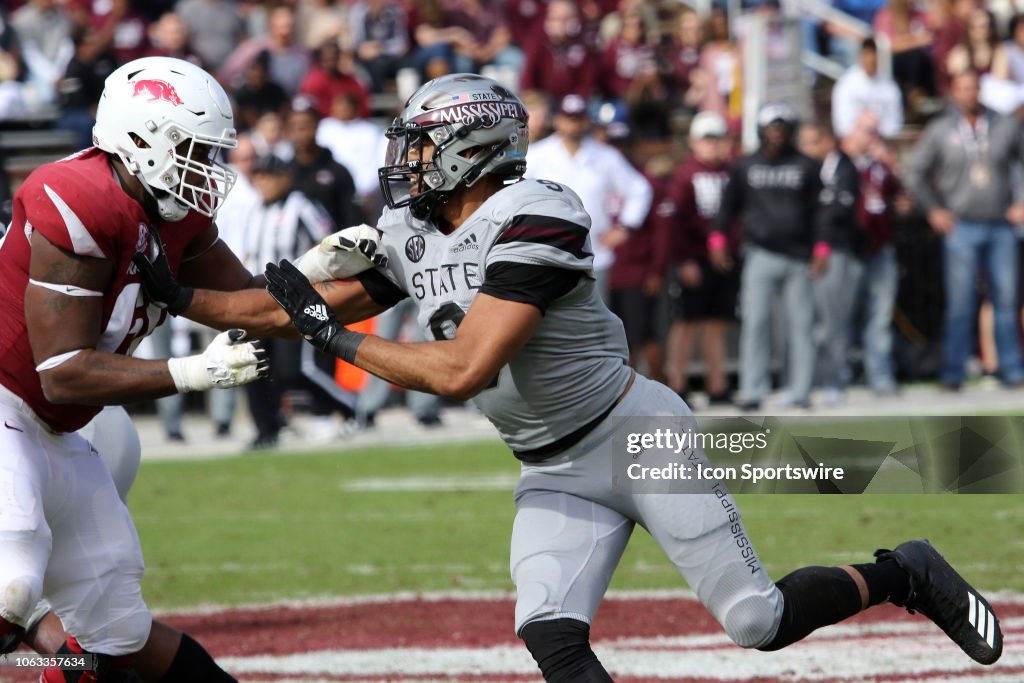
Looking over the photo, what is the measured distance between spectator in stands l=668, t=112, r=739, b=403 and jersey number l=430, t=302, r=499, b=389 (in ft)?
25.0

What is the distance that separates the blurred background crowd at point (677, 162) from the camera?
1102 cm

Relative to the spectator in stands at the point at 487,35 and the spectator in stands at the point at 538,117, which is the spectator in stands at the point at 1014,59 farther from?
the spectator in stands at the point at 538,117

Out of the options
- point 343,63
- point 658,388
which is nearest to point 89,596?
point 658,388

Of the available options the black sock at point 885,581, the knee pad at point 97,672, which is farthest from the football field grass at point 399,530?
the knee pad at point 97,672

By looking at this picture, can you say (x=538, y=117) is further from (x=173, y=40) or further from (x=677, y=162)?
(x=173, y=40)

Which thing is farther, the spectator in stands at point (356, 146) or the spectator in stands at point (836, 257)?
the spectator in stands at point (356, 146)

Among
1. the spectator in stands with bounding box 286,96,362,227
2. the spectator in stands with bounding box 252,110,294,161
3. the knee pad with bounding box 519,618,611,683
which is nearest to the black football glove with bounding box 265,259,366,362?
the knee pad with bounding box 519,618,611,683

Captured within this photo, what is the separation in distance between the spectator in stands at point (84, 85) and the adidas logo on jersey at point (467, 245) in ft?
28.5

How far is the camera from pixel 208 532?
307 inches

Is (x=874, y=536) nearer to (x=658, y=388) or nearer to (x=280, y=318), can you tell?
(x=658, y=388)

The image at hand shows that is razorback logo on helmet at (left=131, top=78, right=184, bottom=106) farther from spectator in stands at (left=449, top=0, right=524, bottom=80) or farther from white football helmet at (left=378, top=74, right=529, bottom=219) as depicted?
spectator in stands at (left=449, top=0, right=524, bottom=80)

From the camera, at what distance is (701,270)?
1187 centimetres

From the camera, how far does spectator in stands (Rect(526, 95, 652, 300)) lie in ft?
35.6

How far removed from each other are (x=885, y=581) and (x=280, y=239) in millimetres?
6587
